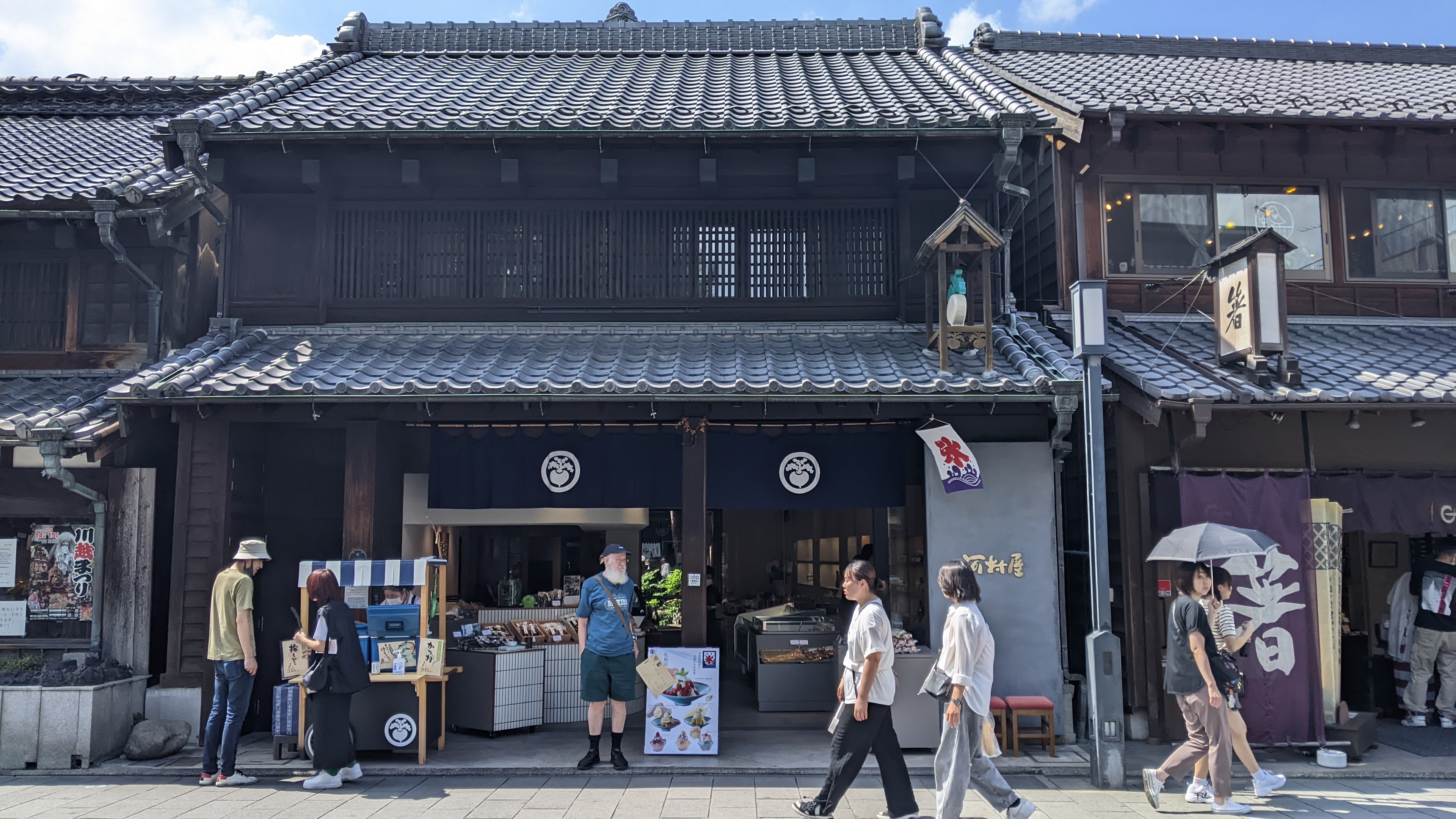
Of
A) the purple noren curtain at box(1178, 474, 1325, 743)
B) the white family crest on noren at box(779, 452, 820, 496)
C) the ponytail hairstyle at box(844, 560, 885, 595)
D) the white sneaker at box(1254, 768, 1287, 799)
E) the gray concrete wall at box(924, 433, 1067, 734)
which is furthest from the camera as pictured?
the white family crest on noren at box(779, 452, 820, 496)

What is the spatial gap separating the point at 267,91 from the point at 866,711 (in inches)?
394

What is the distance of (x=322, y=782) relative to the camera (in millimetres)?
7527

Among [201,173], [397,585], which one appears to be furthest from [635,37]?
[397,585]

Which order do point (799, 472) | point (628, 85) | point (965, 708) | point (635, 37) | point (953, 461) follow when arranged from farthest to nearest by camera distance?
point (635, 37) → point (628, 85) → point (799, 472) → point (953, 461) → point (965, 708)

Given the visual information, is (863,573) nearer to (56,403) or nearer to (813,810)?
(813,810)

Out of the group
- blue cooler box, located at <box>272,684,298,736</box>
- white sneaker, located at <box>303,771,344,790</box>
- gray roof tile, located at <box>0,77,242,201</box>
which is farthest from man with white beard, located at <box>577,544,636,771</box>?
gray roof tile, located at <box>0,77,242,201</box>

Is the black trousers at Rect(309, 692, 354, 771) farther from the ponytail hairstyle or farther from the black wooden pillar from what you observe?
the ponytail hairstyle

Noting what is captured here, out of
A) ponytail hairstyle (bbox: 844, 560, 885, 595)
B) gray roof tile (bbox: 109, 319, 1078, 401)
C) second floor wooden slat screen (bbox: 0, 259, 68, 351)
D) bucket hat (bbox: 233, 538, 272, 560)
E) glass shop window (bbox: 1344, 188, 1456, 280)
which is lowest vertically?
ponytail hairstyle (bbox: 844, 560, 885, 595)

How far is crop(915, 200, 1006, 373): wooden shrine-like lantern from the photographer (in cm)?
884

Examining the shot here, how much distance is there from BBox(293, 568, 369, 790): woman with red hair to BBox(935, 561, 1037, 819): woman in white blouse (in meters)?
4.85

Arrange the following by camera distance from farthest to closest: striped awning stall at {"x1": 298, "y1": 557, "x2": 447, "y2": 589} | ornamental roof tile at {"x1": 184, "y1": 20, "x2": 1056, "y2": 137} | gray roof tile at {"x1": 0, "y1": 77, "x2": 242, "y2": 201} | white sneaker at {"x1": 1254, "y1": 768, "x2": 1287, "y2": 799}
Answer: gray roof tile at {"x1": 0, "y1": 77, "x2": 242, "y2": 201} → ornamental roof tile at {"x1": 184, "y1": 20, "x2": 1056, "y2": 137} → striped awning stall at {"x1": 298, "y1": 557, "x2": 447, "y2": 589} → white sneaker at {"x1": 1254, "y1": 768, "x2": 1287, "y2": 799}

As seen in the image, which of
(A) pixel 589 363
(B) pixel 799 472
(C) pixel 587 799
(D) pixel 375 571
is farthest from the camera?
(B) pixel 799 472

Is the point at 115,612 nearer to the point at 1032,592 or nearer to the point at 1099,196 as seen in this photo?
the point at 1032,592

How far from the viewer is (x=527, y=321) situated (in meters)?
10.5
